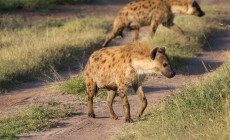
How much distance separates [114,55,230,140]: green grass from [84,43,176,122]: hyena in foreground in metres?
0.34

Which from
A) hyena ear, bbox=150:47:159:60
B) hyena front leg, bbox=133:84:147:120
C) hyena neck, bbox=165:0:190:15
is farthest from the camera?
hyena neck, bbox=165:0:190:15

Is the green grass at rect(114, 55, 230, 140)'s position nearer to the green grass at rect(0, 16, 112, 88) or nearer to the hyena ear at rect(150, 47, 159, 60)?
the hyena ear at rect(150, 47, 159, 60)

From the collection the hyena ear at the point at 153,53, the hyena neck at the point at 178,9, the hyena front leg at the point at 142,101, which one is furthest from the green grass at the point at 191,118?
the hyena neck at the point at 178,9

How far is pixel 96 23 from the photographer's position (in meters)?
12.3

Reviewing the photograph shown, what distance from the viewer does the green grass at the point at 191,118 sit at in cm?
399

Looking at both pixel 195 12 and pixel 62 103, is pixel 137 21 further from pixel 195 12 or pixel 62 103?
pixel 62 103

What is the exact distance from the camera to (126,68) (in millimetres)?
5137

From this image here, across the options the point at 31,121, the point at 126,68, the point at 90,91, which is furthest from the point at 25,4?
the point at 126,68

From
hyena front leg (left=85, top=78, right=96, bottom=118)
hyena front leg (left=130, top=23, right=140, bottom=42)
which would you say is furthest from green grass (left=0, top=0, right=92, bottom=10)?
hyena front leg (left=85, top=78, right=96, bottom=118)

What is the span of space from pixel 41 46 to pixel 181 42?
10.0 ft

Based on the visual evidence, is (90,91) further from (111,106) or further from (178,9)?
(178,9)

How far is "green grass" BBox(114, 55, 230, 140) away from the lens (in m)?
3.99

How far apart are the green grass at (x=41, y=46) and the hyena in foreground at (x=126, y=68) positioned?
2181 mm

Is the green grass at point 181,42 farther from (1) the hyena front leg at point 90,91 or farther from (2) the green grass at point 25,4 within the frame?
(2) the green grass at point 25,4
